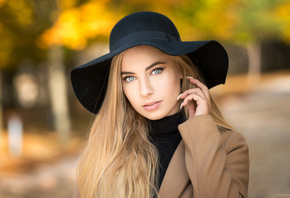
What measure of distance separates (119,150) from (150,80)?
455mm

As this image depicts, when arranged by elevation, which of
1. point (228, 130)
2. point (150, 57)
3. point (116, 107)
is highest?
point (150, 57)

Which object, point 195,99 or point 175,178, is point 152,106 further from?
point 175,178

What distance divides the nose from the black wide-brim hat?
A: 0.66ft

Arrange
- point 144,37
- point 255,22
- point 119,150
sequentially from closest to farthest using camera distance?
point 144,37
point 119,150
point 255,22

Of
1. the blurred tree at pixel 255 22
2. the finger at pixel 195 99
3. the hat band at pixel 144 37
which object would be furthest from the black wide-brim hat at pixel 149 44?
the blurred tree at pixel 255 22

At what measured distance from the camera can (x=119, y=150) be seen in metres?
2.06

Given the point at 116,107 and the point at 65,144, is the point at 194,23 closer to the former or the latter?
the point at 65,144

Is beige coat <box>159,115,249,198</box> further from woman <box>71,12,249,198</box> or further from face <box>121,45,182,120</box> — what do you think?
face <box>121,45,182,120</box>

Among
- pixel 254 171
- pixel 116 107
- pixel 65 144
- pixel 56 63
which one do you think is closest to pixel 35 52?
pixel 56 63

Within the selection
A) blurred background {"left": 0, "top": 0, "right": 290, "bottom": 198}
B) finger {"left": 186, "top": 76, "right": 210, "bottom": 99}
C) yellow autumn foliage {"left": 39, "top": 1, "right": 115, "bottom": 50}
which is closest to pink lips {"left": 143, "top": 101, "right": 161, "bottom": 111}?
finger {"left": 186, "top": 76, "right": 210, "bottom": 99}

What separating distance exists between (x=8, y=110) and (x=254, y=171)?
13.4m

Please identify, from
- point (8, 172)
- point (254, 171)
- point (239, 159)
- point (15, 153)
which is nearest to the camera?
point (239, 159)

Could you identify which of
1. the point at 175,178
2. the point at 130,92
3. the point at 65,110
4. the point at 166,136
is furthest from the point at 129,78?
the point at 65,110

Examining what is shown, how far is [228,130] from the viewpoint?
199 cm
